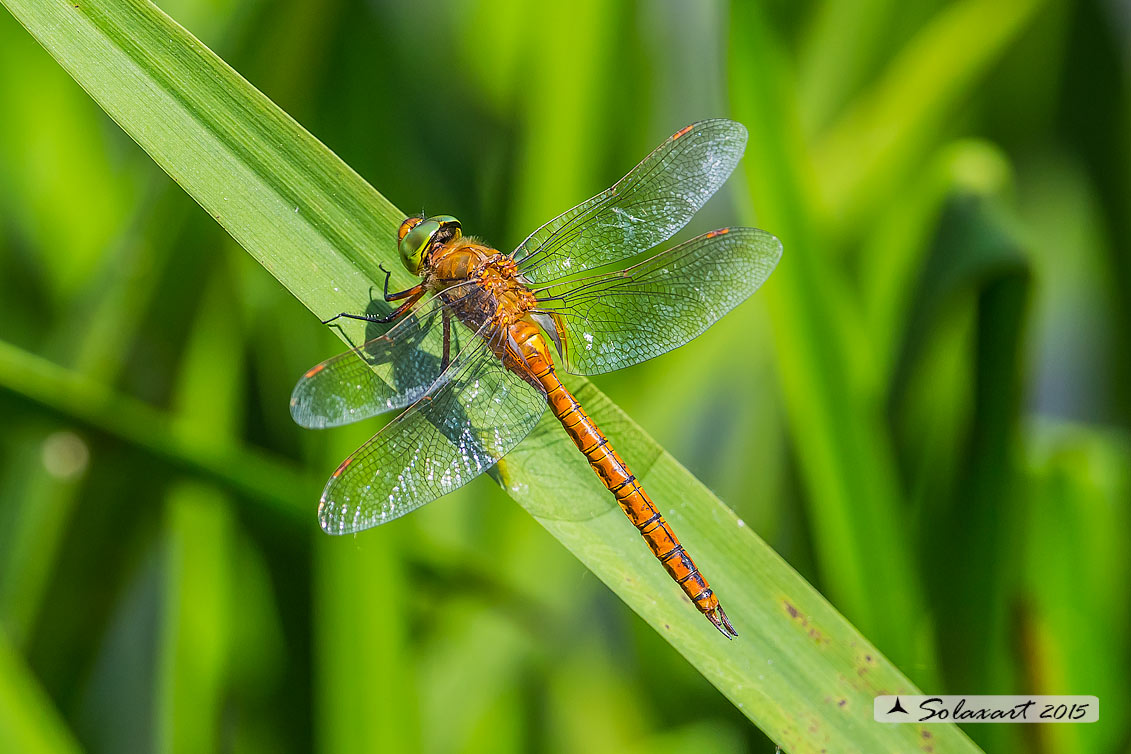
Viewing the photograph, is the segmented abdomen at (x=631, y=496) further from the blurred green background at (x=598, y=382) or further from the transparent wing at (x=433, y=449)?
the blurred green background at (x=598, y=382)

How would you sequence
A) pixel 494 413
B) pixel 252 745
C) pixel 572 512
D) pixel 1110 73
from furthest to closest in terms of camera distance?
pixel 1110 73, pixel 252 745, pixel 494 413, pixel 572 512

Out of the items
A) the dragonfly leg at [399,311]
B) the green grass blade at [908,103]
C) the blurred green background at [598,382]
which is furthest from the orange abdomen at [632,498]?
the green grass blade at [908,103]

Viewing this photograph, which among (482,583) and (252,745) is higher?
(482,583)

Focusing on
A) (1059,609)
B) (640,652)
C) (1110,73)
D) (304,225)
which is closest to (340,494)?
(304,225)

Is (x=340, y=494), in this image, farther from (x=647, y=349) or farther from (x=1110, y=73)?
(x=1110, y=73)

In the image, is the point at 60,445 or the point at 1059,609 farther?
the point at 60,445
